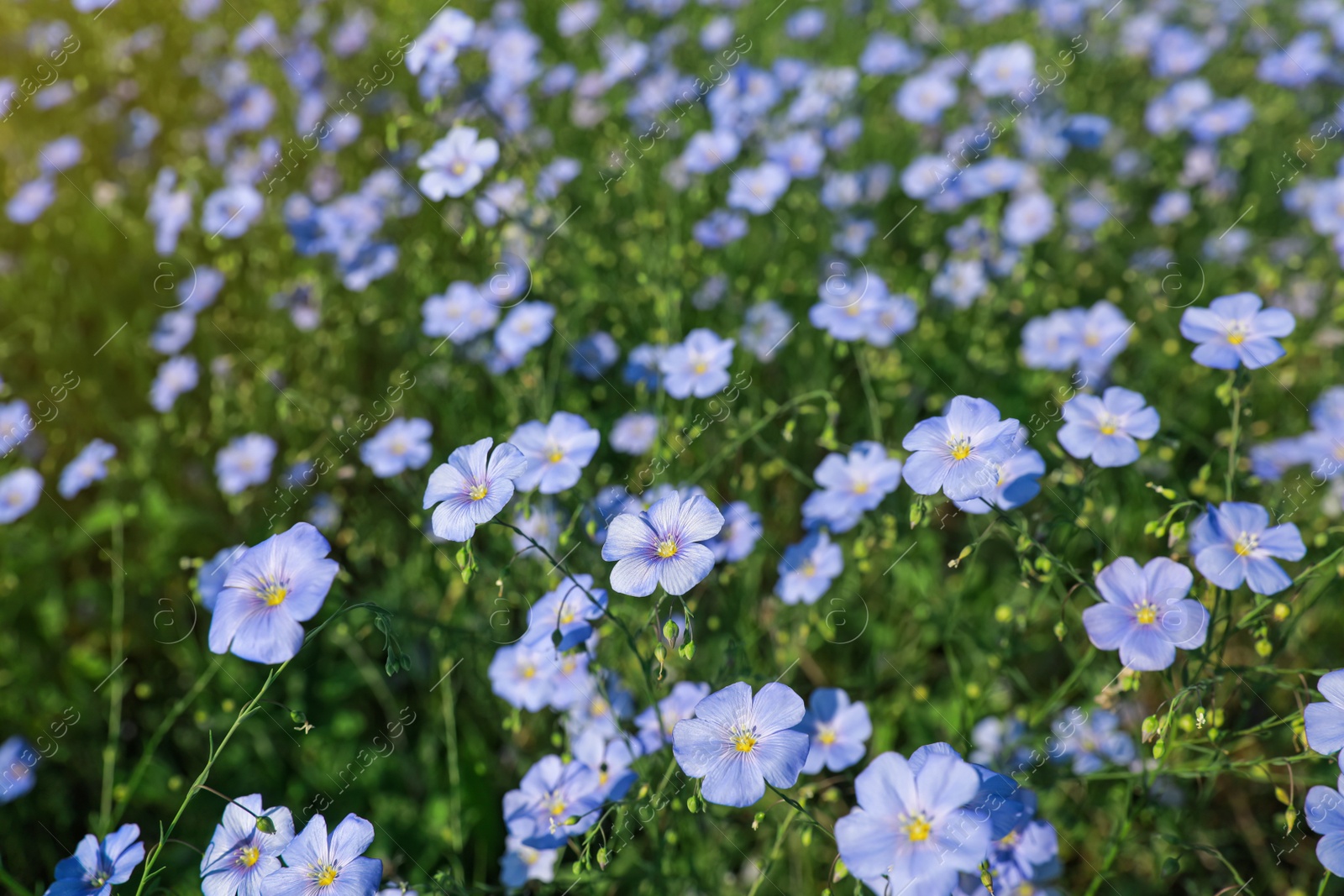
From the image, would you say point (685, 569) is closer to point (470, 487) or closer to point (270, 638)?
point (470, 487)

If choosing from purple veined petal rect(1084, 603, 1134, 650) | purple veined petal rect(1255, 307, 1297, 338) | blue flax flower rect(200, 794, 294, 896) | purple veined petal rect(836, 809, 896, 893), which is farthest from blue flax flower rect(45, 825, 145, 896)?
purple veined petal rect(1255, 307, 1297, 338)

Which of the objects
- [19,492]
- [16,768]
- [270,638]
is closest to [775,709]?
[270,638]

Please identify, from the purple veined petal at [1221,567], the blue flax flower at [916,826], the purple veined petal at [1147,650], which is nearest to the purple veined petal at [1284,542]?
the purple veined petal at [1221,567]

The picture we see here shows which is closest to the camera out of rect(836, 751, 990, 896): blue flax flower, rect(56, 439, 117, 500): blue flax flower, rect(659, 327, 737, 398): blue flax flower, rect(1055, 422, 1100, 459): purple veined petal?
rect(836, 751, 990, 896): blue flax flower

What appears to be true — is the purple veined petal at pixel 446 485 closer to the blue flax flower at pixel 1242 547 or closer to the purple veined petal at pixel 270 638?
the purple veined petal at pixel 270 638

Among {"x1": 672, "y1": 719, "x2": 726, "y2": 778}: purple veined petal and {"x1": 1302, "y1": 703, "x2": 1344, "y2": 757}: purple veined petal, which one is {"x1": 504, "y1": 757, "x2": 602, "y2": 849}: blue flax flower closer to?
{"x1": 672, "y1": 719, "x2": 726, "y2": 778}: purple veined petal

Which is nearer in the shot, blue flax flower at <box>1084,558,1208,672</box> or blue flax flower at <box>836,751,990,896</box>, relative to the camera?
blue flax flower at <box>836,751,990,896</box>
